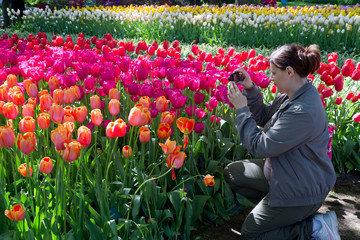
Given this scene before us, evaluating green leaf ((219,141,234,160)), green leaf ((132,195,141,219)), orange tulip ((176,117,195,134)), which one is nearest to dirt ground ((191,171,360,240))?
green leaf ((219,141,234,160))

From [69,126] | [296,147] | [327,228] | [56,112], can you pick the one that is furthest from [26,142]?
[327,228]

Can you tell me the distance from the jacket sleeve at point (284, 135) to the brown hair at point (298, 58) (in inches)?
9.4

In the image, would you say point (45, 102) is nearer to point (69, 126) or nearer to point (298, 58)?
point (69, 126)

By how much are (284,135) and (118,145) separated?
120 centimetres

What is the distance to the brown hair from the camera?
7.23 ft

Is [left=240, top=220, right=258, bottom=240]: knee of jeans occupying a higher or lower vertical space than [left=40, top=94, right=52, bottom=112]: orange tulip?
lower

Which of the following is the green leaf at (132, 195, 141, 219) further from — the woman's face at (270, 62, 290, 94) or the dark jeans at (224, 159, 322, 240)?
the woman's face at (270, 62, 290, 94)

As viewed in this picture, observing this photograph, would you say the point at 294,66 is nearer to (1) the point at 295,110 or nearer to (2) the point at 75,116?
(1) the point at 295,110

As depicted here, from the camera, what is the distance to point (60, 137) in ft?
5.49

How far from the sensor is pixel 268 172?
8.05ft

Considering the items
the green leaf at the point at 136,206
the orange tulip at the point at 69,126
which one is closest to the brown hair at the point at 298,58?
the green leaf at the point at 136,206

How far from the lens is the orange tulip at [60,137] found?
1.67m

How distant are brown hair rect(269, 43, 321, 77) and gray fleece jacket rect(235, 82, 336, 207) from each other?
0.10 m

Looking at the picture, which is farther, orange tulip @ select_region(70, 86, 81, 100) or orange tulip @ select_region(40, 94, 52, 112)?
orange tulip @ select_region(70, 86, 81, 100)
